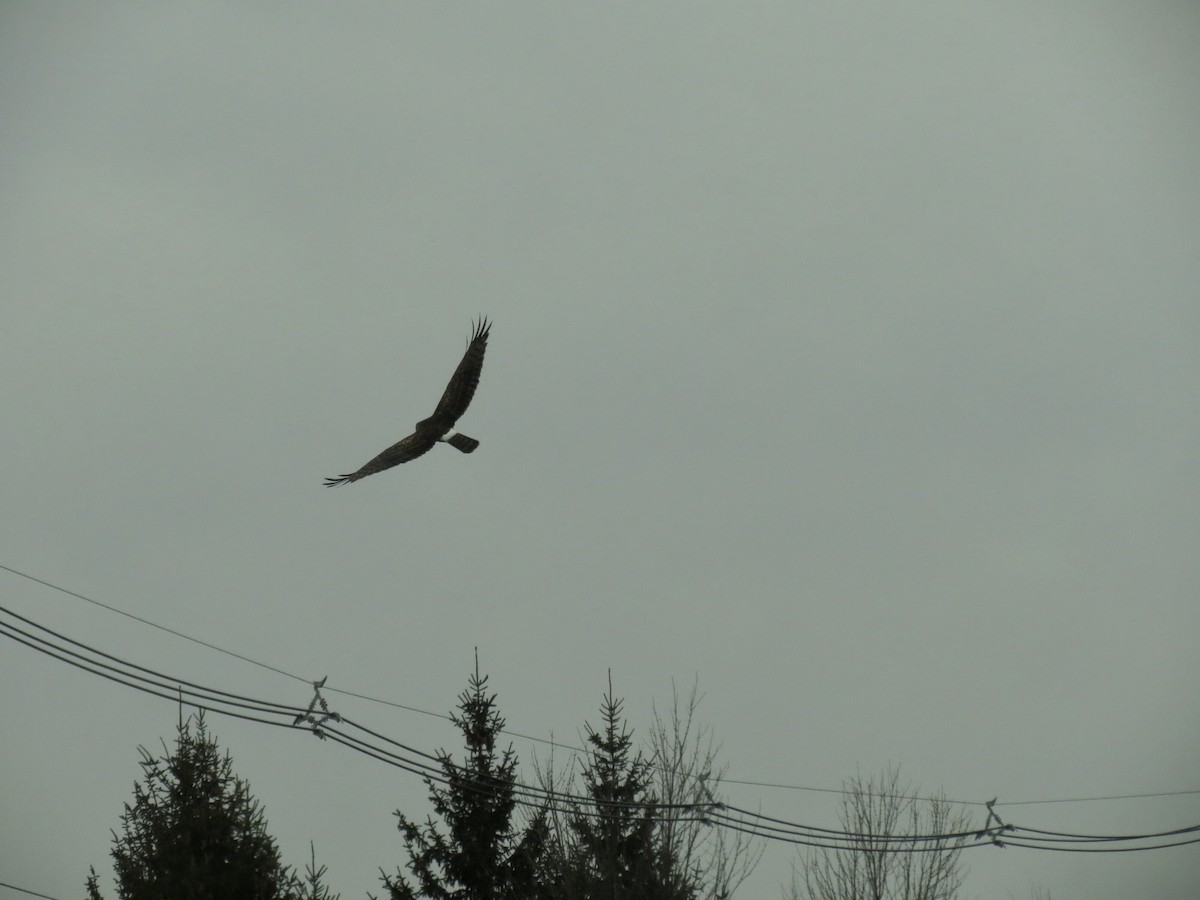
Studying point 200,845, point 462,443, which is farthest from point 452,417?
point 200,845

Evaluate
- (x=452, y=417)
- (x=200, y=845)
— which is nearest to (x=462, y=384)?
(x=452, y=417)

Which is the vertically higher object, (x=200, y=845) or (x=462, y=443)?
(x=462, y=443)

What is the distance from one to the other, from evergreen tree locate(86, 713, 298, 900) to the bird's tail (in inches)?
208

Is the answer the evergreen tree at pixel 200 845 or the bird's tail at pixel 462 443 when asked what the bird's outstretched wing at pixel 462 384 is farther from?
the evergreen tree at pixel 200 845

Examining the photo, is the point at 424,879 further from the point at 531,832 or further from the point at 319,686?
the point at 319,686

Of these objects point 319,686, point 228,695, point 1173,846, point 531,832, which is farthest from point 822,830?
point 228,695

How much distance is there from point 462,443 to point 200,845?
596 centimetres

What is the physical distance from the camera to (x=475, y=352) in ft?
48.0

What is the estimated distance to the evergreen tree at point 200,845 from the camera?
1427cm

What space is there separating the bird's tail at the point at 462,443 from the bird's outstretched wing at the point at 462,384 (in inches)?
7.1

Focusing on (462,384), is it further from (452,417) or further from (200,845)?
(200,845)

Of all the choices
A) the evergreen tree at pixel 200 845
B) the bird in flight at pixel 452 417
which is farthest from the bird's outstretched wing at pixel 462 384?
the evergreen tree at pixel 200 845

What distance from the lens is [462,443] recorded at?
1464cm

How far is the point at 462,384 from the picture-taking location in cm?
1484
